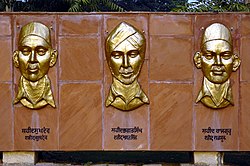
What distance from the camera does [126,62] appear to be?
25.2 ft

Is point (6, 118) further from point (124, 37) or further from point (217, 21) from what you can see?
point (217, 21)

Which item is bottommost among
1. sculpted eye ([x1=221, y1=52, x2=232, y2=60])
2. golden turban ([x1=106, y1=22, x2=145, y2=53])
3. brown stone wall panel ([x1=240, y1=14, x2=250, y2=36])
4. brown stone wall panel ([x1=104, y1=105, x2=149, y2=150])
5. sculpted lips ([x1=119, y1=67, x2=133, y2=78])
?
brown stone wall panel ([x1=104, y1=105, x2=149, y2=150])

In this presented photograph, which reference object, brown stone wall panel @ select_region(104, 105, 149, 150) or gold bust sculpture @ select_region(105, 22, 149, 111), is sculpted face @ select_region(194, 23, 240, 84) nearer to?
gold bust sculpture @ select_region(105, 22, 149, 111)

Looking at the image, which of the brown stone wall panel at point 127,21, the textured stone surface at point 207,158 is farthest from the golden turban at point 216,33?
the textured stone surface at point 207,158

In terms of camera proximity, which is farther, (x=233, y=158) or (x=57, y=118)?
(x=233, y=158)

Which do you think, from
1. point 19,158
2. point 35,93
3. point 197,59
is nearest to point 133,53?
point 197,59

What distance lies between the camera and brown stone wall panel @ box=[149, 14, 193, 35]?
7.79 meters

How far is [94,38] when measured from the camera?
782 centimetres

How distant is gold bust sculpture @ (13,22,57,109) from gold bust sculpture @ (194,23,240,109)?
267 centimetres

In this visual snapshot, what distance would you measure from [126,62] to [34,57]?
1.63 meters

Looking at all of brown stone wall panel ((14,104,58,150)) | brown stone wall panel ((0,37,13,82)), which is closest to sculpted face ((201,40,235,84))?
brown stone wall panel ((14,104,58,150))

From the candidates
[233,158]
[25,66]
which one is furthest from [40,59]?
[233,158]

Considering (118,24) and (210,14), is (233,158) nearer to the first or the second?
(210,14)

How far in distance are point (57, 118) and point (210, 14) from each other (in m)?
3.33
